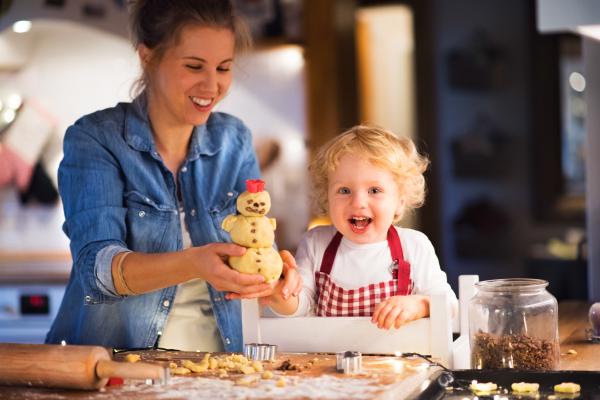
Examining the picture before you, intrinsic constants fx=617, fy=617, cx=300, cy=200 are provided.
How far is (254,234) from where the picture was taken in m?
1.03

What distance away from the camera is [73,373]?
889 mm

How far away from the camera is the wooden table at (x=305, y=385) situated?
851 millimetres

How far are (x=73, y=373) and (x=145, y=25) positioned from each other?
799mm

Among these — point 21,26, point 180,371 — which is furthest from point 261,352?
point 21,26

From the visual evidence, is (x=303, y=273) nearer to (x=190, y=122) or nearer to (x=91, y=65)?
(x=190, y=122)

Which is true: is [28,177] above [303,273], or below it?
above

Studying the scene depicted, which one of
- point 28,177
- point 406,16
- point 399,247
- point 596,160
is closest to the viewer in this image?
point 399,247

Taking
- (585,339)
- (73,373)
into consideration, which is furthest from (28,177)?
(585,339)

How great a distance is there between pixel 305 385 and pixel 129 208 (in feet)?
2.06

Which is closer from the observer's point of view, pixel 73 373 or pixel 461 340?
pixel 73 373

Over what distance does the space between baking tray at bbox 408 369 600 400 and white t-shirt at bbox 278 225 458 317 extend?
0.31 meters

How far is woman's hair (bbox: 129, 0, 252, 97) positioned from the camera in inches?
51.7

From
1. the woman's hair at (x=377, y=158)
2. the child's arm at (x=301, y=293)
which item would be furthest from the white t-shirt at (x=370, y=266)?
the woman's hair at (x=377, y=158)

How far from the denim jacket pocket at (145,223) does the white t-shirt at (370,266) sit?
1.01ft
